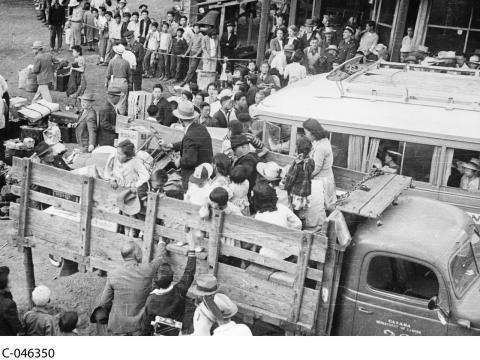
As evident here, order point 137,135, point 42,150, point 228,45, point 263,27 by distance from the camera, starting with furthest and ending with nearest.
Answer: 1. point 228,45
2. point 263,27
3. point 137,135
4. point 42,150

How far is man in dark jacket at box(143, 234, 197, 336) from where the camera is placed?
5.53 m

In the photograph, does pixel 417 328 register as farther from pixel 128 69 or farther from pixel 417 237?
pixel 128 69

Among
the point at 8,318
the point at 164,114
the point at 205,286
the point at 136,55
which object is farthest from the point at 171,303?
the point at 136,55

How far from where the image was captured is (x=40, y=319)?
5.70 meters

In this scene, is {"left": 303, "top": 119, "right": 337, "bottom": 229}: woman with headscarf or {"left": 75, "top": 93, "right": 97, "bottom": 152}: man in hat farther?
{"left": 75, "top": 93, "right": 97, "bottom": 152}: man in hat

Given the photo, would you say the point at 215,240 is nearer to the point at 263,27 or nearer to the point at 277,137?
the point at 277,137

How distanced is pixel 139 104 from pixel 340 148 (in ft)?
14.1

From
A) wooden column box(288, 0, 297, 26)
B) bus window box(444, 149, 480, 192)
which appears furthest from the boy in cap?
wooden column box(288, 0, 297, 26)

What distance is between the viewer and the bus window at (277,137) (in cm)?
849

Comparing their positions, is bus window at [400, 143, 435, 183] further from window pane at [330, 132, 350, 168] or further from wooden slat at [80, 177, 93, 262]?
wooden slat at [80, 177, 93, 262]

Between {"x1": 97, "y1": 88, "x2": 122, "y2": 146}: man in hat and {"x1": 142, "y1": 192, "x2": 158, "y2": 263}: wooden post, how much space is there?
13.9 ft

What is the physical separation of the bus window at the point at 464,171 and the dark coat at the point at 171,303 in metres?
3.67

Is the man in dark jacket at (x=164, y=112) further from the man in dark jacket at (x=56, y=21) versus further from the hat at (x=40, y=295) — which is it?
the man in dark jacket at (x=56, y=21)

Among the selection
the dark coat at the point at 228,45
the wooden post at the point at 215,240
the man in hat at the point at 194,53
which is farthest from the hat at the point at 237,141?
the dark coat at the point at 228,45
